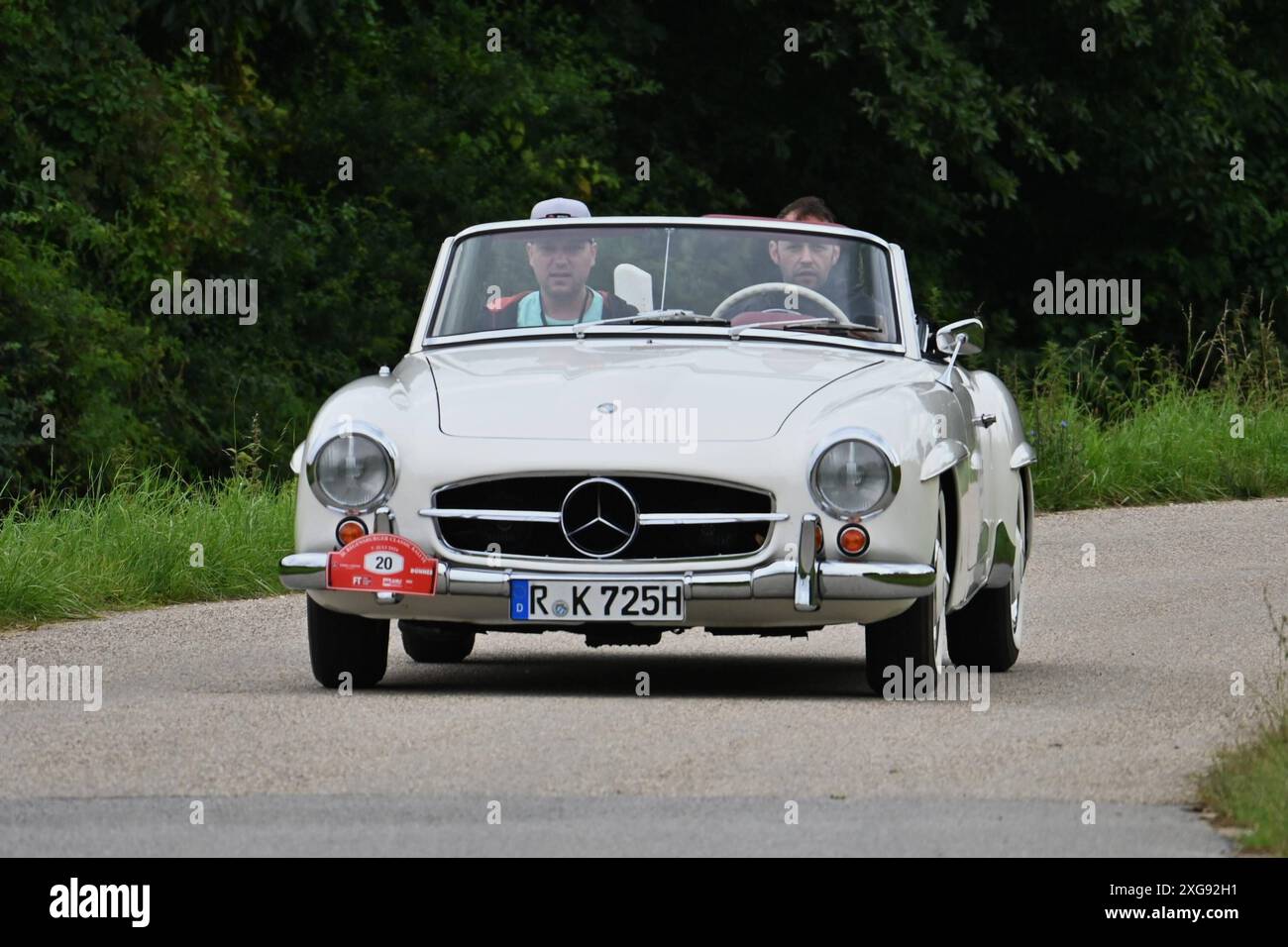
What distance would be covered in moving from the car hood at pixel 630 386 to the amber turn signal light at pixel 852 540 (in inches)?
14.6

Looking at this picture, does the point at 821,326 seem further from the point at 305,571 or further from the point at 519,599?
the point at 305,571

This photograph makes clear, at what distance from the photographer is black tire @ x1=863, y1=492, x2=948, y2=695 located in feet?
28.6

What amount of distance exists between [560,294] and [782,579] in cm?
193

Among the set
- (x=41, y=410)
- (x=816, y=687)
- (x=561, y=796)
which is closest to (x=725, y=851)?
(x=561, y=796)

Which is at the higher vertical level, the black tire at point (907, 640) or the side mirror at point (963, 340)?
the side mirror at point (963, 340)

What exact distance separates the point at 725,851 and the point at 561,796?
0.89 meters

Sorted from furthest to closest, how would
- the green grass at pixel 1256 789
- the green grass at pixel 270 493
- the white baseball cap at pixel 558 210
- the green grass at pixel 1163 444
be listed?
the green grass at pixel 1163 444 < the green grass at pixel 270 493 < the white baseball cap at pixel 558 210 < the green grass at pixel 1256 789

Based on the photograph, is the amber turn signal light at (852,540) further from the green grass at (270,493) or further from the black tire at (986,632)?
the green grass at (270,493)

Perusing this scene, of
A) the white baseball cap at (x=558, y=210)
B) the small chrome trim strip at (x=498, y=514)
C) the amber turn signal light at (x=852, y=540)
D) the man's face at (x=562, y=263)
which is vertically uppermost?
the white baseball cap at (x=558, y=210)

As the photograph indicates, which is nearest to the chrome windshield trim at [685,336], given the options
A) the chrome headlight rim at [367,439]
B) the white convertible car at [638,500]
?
the white convertible car at [638,500]

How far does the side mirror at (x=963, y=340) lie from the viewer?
32.8ft

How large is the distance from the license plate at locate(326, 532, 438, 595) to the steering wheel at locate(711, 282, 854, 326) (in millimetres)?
1836

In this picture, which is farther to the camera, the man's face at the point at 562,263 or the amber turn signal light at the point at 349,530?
the man's face at the point at 562,263

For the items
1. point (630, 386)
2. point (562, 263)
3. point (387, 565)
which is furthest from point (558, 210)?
point (387, 565)
